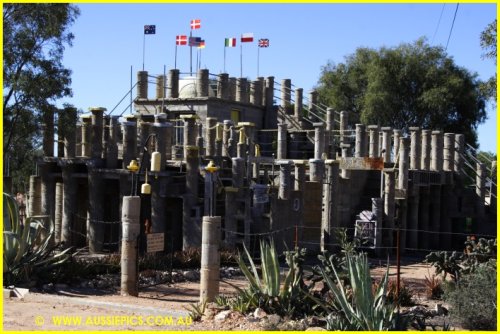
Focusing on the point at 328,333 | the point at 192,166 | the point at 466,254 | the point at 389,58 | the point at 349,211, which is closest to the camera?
the point at 328,333

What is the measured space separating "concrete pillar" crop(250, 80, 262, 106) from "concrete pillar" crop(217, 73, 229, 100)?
2.54 meters

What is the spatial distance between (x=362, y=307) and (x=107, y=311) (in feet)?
15.8

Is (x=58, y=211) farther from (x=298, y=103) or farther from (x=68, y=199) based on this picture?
(x=298, y=103)

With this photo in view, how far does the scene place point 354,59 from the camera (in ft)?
157

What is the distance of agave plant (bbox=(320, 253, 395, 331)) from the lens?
1233 cm

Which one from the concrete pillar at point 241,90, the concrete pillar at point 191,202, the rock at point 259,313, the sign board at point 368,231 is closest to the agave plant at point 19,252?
the concrete pillar at point 191,202

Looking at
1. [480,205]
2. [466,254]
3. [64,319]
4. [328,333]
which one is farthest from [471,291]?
[480,205]

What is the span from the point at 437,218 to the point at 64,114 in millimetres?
16028

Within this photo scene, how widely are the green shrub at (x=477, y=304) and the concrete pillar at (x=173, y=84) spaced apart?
23.8 m

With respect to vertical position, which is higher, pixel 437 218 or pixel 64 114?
pixel 64 114

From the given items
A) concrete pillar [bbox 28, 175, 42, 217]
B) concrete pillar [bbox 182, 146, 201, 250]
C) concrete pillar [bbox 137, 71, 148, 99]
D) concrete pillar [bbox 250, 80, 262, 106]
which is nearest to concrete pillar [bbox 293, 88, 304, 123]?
concrete pillar [bbox 250, 80, 262, 106]

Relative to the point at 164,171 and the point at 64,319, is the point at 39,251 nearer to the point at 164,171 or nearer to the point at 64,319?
the point at 64,319

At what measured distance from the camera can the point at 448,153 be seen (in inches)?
1297

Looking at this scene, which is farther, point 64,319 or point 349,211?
point 349,211
